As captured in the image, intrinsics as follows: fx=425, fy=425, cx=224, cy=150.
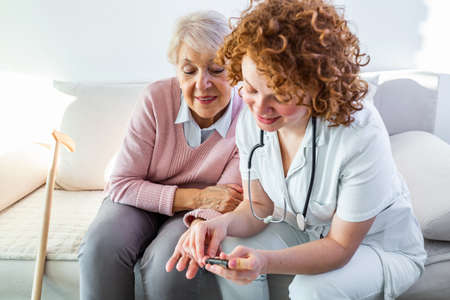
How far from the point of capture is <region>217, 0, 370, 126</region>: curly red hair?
3.10 ft

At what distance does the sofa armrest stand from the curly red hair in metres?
1.24

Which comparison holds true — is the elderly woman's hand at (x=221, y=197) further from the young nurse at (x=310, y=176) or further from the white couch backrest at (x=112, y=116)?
the white couch backrest at (x=112, y=116)

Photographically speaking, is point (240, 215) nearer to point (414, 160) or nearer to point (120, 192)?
point (120, 192)

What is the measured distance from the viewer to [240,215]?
1303 millimetres

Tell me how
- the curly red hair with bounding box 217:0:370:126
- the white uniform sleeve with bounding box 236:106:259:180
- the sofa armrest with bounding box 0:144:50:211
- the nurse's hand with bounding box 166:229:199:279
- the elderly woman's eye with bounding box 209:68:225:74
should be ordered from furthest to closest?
1. the sofa armrest with bounding box 0:144:50:211
2. the elderly woman's eye with bounding box 209:68:225:74
3. the white uniform sleeve with bounding box 236:106:259:180
4. the nurse's hand with bounding box 166:229:199:279
5. the curly red hair with bounding box 217:0:370:126

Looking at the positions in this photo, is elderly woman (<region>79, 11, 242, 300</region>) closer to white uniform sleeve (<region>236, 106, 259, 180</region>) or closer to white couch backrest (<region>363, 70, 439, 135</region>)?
white uniform sleeve (<region>236, 106, 259, 180</region>)

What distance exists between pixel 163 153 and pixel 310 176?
0.62m

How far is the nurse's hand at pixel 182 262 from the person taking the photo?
3.82ft

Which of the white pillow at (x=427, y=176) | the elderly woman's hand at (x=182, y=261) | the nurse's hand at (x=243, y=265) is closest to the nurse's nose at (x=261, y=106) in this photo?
the nurse's hand at (x=243, y=265)

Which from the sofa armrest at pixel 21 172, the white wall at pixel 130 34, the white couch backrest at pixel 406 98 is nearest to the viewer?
the sofa armrest at pixel 21 172

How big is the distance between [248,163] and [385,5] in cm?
127

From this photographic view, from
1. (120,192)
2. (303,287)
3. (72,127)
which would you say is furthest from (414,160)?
(72,127)

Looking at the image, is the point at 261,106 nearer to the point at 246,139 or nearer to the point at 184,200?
the point at 246,139

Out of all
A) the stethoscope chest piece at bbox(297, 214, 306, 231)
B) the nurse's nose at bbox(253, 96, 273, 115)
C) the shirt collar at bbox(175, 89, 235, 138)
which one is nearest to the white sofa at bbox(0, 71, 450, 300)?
the stethoscope chest piece at bbox(297, 214, 306, 231)
